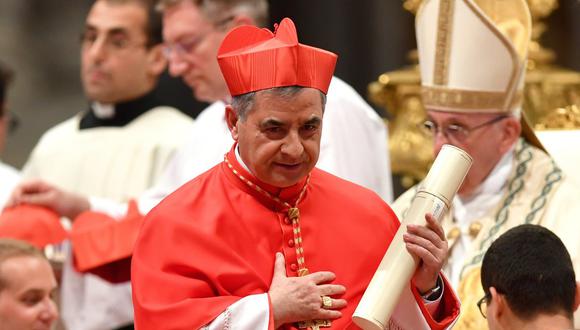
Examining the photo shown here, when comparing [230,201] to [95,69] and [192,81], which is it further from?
[95,69]

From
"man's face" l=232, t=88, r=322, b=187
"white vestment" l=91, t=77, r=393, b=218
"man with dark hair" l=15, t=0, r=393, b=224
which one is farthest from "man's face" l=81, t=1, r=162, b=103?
"man's face" l=232, t=88, r=322, b=187

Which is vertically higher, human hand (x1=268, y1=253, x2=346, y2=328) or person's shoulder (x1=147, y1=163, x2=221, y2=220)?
person's shoulder (x1=147, y1=163, x2=221, y2=220)

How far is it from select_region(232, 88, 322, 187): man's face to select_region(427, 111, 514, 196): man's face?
4.80ft

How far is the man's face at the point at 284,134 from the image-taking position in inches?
149

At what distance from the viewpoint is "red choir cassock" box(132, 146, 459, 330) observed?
3.85 m

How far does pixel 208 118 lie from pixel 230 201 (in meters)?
2.26

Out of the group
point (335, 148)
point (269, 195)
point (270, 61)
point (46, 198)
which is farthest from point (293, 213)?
point (46, 198)

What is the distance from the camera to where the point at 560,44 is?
827 cm

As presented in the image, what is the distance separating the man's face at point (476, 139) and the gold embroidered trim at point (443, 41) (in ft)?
0.46

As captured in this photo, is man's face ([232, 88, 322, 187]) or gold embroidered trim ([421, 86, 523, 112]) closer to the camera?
man's face ([232, 88, 322, 187])

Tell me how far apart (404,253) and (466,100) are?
1.57 m

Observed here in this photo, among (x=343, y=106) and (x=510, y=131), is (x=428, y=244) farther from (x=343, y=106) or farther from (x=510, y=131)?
(x=343, y=106)

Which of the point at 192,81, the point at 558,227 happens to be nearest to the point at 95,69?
the point at 192,81

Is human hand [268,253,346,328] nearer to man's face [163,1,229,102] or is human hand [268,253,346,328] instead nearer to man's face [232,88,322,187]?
man's face [232,88,322,187]
